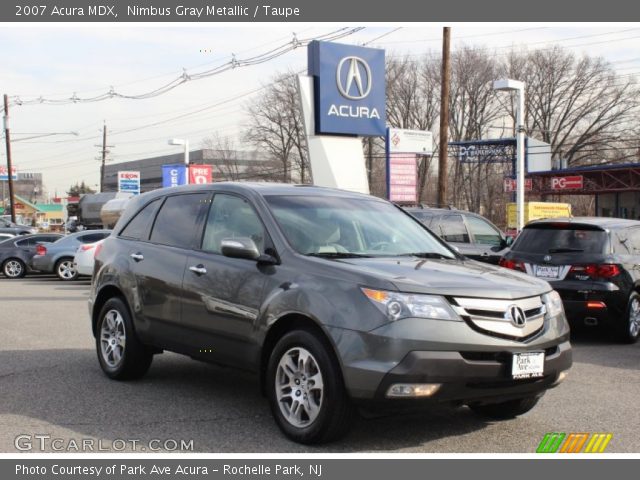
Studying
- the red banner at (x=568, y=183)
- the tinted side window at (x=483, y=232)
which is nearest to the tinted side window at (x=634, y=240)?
the tinted side window at (x=483, y=232)

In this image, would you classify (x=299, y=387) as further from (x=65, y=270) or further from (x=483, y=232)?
(x=65, y=270)

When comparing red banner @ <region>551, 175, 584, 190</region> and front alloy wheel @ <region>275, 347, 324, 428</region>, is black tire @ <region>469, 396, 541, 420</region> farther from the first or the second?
red banner @ <region>551, 175, 584, 190</region>

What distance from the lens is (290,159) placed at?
6675 centimetres

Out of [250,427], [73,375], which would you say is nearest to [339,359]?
[250,427]

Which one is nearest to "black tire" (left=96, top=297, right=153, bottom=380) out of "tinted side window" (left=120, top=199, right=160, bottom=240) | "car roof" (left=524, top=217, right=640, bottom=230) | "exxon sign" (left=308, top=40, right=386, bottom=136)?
"tinted side window" (left=120, top=199, right=160, bottom=240)

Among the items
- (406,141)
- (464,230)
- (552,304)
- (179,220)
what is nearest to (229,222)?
(179,220)

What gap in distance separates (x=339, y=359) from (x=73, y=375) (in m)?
3.71

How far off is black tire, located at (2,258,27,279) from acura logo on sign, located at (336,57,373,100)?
42.1ft

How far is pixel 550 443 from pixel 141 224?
4.22 metres

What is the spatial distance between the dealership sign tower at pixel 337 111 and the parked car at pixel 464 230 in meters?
6.39

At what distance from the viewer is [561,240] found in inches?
401

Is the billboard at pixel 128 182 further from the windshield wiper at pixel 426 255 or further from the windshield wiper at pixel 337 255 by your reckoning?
the windshield wiper at pixel 337 255

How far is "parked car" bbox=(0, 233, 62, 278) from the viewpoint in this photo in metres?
25.9

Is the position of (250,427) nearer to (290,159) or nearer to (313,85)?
(313,85)
